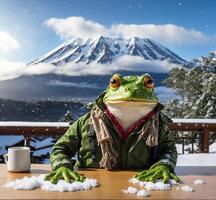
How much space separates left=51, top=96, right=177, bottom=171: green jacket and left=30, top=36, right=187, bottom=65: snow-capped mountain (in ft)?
62.1

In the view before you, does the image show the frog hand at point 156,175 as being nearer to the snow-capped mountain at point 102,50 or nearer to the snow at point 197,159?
the snow at point 197,159

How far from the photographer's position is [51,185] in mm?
1200

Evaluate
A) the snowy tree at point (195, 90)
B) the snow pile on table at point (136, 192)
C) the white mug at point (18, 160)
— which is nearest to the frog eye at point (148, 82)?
the snow pile on table at point (136, 192)

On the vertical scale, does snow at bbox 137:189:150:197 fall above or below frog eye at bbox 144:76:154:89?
below

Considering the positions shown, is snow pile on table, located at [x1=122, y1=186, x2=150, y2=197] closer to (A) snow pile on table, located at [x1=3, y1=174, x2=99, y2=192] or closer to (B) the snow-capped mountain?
(A) snow pile on table, located at [x1=3, y1=174, x2=99, y2=192]

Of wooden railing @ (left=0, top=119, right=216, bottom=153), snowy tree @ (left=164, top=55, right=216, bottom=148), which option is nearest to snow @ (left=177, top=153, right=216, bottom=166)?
wooden railing @ (left=0, top=119, right=216, bottom=153)

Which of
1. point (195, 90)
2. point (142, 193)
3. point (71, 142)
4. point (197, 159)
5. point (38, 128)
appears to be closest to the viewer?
point (142, 193)

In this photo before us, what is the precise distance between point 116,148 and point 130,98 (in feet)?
0.64

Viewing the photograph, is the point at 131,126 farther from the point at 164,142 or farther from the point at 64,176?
the point at 64,176

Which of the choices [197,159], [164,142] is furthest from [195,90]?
[164,142]

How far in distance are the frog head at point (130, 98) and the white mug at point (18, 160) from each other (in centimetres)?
34

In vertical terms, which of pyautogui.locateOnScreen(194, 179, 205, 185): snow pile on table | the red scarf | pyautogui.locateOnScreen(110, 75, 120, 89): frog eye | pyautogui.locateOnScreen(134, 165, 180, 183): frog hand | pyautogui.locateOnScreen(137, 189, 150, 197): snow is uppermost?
pyautogui.locateOnScreen(110, 75, 120, 89): frog eye

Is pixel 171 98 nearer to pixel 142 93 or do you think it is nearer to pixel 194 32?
pixel 142 93

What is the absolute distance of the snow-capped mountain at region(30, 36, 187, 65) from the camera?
72.8ft
